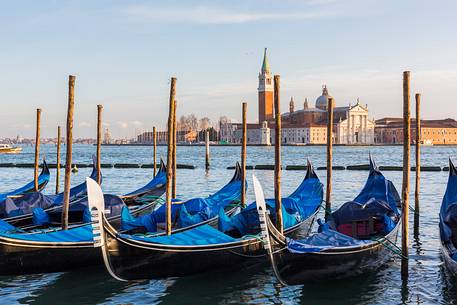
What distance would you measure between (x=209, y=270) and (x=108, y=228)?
1.43 m

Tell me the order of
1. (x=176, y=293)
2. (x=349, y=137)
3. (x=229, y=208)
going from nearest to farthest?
(x=176, y=293) < (x=229, y=208) < (x=349, y=137)

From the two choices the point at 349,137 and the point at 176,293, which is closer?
the point at 176,293

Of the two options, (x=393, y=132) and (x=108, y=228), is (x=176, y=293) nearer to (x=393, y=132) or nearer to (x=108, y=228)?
(x=108, y=228)

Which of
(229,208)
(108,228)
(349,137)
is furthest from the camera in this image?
(349,137)

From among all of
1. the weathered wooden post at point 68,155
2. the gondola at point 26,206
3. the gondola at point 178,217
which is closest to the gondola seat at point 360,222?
the gondola at point 178,217

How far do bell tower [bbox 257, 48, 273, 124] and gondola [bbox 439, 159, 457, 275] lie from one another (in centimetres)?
8370

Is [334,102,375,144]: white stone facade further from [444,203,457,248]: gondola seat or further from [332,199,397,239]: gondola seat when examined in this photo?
[444,203,457,248]: gondola seat

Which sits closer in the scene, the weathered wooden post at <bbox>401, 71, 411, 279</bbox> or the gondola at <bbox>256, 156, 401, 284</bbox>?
the gondola at <bbox>256, 156, 401, 284</bbox>

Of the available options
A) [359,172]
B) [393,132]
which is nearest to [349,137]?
[393,132]

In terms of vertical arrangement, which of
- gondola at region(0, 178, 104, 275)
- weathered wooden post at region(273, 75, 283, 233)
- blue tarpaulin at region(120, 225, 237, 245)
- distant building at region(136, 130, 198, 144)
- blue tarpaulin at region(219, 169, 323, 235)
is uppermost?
distant building at region(136, 130, 198, 144)

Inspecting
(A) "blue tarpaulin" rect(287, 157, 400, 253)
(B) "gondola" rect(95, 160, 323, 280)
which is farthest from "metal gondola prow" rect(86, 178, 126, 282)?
(A) "blue tarpaulin" rect(287, 157, 400, 253)

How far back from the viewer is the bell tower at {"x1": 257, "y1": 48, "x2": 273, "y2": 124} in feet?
299

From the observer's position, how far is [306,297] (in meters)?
6.36

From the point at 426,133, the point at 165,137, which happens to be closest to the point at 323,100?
the point at 426,133
